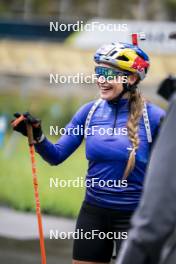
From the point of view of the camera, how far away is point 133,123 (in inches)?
168

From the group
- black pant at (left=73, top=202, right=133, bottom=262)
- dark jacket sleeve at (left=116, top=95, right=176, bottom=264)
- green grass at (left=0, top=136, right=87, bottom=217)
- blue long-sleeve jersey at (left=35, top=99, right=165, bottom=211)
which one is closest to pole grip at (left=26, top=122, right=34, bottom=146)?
blue long-sleeve jersey at (left=35, top=99, right=165, bottom=211)

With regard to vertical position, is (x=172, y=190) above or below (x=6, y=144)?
above

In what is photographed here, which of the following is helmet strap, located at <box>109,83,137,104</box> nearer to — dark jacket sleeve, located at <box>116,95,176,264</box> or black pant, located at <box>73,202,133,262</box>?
black pant, located at <box>73,202,133,262</box>

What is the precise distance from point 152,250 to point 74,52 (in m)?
11.7

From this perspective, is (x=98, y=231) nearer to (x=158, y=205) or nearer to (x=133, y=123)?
(x=133, y=123)

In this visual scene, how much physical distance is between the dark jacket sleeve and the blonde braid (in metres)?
1.59

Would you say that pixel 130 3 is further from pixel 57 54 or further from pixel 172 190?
pixel 172 190

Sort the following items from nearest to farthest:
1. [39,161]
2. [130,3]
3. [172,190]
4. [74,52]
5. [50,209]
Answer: [172,190]
[50,209]
[39,161]
[74,52]
[130,3]

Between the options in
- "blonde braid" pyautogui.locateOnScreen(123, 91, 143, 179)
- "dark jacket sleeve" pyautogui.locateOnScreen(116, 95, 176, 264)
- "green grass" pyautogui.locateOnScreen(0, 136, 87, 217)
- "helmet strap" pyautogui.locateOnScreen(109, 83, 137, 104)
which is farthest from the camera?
"green grass" pyautogui.locateOnScreen(0, 136, 87, 217)

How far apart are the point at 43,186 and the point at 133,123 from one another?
275 inches

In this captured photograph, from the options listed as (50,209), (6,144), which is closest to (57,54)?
(6,144)

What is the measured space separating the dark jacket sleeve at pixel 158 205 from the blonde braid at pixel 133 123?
1.59 meters

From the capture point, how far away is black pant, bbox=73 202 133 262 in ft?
14.0

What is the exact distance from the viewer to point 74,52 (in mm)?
14141
